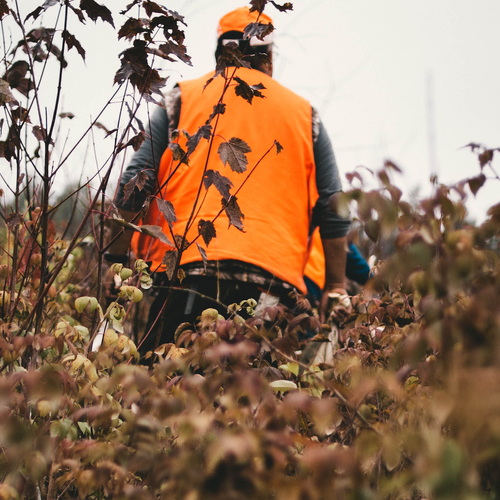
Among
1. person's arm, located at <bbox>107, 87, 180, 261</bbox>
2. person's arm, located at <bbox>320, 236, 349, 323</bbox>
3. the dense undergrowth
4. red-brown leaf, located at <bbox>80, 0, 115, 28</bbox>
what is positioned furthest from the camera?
person's arm, located at <bbox>320, 236, 349, 323</bbox>

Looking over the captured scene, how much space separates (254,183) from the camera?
255 cm

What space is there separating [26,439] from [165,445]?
0.52 meters

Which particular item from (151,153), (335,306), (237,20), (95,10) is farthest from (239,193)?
(95,10)

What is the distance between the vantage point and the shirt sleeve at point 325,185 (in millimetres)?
2807

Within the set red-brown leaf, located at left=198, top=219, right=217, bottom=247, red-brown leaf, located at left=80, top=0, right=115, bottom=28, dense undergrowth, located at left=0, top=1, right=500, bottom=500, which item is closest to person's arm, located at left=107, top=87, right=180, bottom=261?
A: red-brown leaf, located at left=198, top=219, right=217, bottom=247

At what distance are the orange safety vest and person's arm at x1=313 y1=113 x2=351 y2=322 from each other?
0.11 m

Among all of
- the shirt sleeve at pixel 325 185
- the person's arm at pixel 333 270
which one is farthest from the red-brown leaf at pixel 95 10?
the person's arm at pixel 333 270

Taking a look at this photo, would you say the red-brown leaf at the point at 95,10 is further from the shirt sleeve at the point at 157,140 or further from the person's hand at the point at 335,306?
the person's hand at the point at 335,306

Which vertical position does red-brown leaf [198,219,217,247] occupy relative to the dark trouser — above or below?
above

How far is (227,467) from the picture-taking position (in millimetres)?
685

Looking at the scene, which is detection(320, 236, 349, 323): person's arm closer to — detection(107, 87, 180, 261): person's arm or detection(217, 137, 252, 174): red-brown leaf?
detection(107, 87, 180, 261): person's arm

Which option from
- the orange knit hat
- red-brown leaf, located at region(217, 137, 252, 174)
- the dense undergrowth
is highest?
the orange knit hat

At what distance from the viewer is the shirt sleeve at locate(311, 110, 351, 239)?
2807 mm

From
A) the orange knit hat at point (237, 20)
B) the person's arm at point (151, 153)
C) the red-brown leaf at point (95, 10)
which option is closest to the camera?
the red-brown leaf at point (95, 10)
